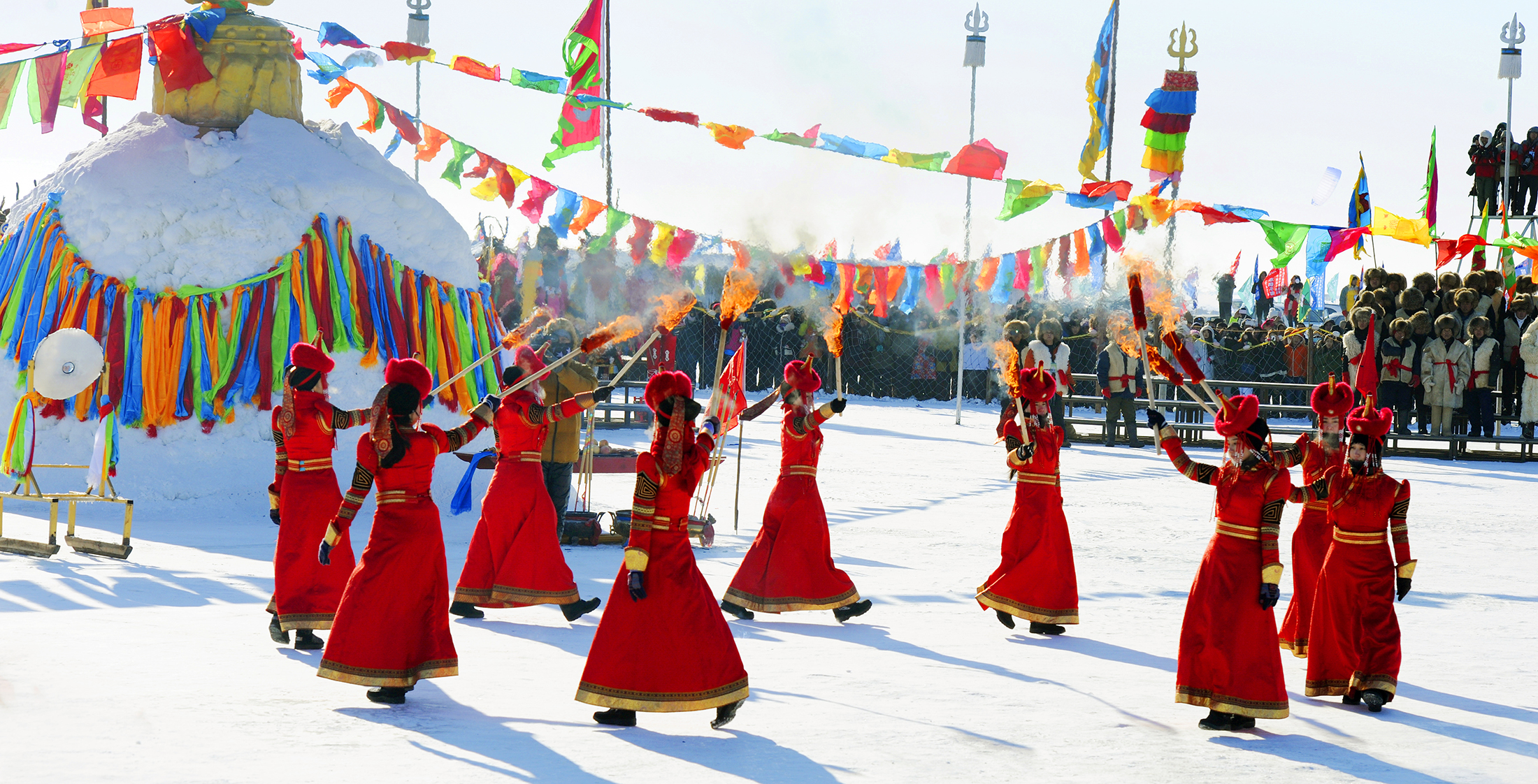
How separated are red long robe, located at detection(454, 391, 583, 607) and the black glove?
3460 mm

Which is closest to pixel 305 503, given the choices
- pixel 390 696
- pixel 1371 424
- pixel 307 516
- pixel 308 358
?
pixel 307 516

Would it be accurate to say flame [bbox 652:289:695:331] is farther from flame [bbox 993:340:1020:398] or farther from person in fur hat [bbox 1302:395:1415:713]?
person in fur hat [bbox 1302:395:1415:713]

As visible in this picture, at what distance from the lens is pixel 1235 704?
5379mm

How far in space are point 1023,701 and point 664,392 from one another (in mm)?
1946

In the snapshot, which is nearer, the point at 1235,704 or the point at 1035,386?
the point at 1235,704

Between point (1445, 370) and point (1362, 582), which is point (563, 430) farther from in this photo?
point (1445, 370)

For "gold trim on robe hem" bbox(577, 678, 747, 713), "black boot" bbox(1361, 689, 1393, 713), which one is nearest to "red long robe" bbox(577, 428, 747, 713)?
"gold trim on robe hem" bbox(577, 678, 747, 713)

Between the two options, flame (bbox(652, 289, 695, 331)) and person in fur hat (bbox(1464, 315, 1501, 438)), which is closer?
flame (bbox(652, 289, 695, 331))

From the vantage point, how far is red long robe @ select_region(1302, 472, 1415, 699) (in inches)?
228

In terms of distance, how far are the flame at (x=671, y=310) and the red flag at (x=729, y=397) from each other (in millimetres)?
365

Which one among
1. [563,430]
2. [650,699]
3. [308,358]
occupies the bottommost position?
[650,699]

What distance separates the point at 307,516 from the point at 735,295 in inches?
87.4

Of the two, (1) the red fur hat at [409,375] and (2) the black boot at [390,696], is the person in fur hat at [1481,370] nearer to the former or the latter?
(1) the red fur hat at [409,375]

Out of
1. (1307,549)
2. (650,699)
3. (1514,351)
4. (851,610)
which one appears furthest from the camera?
(1514,351)
